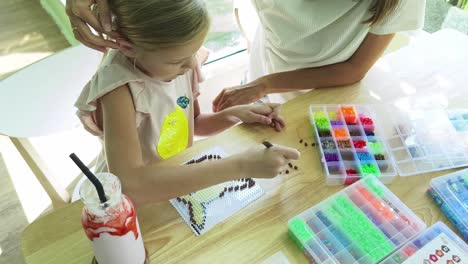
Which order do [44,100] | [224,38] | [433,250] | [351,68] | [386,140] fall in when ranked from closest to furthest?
[433,250], [386,140], [351,68], [44,100], [224,38]

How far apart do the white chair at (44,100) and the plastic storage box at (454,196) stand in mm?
1108

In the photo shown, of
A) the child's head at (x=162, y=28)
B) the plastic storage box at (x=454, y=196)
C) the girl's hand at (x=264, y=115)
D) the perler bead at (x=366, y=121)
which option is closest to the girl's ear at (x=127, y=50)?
the child's head at (x=162, y=28)

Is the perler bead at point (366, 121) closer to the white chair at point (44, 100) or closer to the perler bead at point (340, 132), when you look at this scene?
the perler bead at point (340, 132)

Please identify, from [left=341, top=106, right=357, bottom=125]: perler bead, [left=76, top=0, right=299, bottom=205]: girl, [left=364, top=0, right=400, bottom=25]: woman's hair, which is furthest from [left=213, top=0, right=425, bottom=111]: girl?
[left=76, top=0, right=299, bottom=205]: girl

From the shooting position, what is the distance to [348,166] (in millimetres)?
760

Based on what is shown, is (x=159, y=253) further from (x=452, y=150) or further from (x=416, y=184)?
(x=452, y=150)

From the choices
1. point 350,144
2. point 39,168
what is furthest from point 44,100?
point 350,144

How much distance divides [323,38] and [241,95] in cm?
27

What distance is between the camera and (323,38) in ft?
3.28

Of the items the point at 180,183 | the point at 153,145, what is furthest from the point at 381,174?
the point at 153,145

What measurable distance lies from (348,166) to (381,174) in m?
0.07

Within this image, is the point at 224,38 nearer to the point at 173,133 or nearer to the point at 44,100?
the point at 44,100

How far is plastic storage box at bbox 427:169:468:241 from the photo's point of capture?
674 mm

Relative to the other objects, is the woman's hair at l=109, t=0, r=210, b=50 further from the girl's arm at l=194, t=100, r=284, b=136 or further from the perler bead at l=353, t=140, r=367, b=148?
the perler bead at l=353, t=140, r=367, b=148
